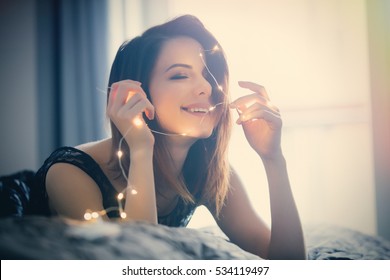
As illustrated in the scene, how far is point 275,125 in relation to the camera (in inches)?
42.2

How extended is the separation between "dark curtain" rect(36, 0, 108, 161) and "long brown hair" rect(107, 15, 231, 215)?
5.2 inches

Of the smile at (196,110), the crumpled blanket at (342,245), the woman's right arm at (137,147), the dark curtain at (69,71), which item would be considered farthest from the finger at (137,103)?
the crumpled blanket at (342,245)

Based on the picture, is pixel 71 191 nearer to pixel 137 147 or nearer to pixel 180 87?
pixel 137 147

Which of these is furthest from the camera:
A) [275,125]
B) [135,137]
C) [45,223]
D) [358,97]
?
[358,97]

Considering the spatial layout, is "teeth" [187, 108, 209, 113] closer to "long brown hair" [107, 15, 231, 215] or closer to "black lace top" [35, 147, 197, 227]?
"long brown hair" [107, 15, 231, 215]

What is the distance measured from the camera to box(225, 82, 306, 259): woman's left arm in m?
1.04

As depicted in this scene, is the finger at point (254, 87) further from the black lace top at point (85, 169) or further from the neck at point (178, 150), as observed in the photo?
the black lace top at point (85, 169)

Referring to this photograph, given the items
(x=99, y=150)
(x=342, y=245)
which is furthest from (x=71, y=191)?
(x=342, y=245)

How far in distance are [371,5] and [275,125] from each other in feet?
1.54

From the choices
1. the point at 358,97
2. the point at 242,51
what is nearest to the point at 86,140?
the point at 242,51

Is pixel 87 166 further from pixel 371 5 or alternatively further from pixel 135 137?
Result: pixel 371 5

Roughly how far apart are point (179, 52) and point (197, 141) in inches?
10.9

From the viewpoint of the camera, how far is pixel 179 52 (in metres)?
1.06

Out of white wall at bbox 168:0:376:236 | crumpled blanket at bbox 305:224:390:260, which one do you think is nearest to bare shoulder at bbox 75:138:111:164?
white wall at bbox 168:0:376:236
